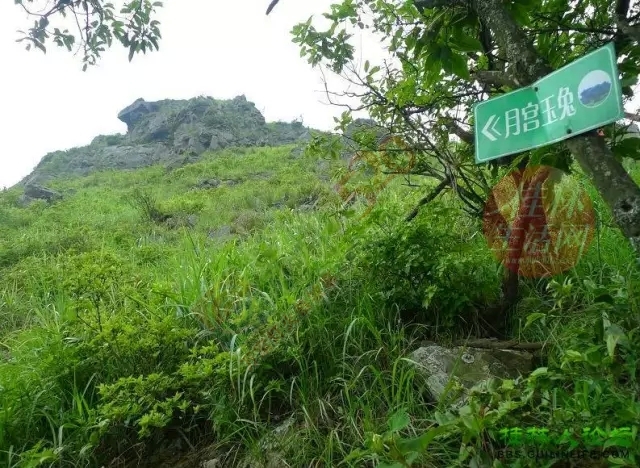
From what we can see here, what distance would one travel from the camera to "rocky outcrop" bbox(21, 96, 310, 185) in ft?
70.4

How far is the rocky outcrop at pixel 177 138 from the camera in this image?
70.4 ft

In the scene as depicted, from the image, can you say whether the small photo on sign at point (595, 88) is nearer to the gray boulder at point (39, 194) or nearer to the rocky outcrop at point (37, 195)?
the rocky outcrop at point (37, 195)

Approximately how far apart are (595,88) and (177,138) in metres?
24.0

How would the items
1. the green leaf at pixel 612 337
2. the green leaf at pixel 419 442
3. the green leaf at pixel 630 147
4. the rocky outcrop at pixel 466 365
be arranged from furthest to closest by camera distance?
the rocky outcrop at pixel 466 365, the green leaf at pixel 630 147, the green leaf at pixel 612 337, the green leaf at pixel 419 442

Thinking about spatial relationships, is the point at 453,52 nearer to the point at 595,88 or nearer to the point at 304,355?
the point at 595,88

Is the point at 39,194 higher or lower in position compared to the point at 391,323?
higher

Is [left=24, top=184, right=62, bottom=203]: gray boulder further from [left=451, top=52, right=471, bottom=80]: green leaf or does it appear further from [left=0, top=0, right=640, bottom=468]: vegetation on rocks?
[left=451, top=52, right=471, bottom=80]: green leaf

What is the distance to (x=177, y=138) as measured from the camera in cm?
2328

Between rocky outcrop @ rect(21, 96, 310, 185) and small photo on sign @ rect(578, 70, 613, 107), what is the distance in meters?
18.5

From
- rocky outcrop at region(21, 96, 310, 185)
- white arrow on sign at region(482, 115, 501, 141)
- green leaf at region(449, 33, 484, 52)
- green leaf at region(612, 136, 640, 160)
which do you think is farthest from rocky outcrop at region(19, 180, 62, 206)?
green leaf at region(612, 136, 640, 160)

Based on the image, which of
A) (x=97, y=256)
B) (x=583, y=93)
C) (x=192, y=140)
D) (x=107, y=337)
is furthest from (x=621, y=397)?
(x=192, y=140)

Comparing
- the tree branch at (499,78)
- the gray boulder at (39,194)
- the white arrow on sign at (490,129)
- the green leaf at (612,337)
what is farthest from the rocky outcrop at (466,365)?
the gray boulder at (39,194)

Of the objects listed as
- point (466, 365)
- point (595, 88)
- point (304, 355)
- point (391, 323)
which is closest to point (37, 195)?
point (304, 355)

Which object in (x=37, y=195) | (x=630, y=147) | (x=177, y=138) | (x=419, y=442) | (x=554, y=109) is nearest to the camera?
(x=419, y=442)
